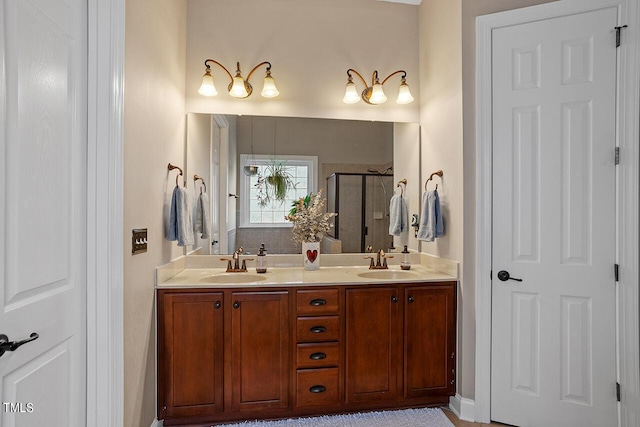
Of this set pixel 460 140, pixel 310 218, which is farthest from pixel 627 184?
pixel 310 218

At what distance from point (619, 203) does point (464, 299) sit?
1.01 m

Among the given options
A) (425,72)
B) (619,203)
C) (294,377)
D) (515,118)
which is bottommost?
(294,377)

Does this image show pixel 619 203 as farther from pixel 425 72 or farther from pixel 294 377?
pixel 294 377

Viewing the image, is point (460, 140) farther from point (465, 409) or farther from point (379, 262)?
point (465, 409)

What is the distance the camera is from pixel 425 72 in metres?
2.79

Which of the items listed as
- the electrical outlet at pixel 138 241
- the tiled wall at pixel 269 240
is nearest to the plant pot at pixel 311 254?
the tiled wall at pixel 269 240

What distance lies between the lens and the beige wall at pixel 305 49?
8.71 ft

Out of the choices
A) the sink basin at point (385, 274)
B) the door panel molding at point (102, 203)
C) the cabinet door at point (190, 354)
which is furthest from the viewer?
the sink basin at point (385, 274)

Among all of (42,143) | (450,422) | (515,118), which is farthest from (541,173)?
(42,143)

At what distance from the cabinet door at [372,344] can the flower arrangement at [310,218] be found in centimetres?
64

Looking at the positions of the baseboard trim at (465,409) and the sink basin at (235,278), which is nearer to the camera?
the baseboard trim at (465,409)

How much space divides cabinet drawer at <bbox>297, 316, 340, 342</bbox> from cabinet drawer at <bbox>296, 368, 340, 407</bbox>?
0.20 m

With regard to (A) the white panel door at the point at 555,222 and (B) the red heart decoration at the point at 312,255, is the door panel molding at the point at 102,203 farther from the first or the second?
(A) the white panel door at the point at 555,222

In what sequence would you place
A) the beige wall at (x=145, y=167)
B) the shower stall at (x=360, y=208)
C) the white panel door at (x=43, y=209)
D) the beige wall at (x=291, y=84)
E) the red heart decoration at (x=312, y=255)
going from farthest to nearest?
the shower stall at (x=360, y=208), the red heart decoration at (x=312, y=255), the beige wall at (x=291, y=84), the beige wall at (x=145, y=167), the white panel door at (x=43, y=209)
